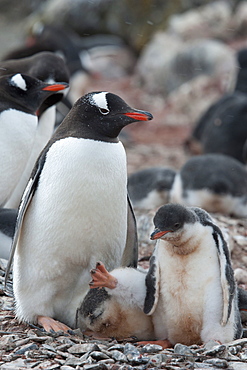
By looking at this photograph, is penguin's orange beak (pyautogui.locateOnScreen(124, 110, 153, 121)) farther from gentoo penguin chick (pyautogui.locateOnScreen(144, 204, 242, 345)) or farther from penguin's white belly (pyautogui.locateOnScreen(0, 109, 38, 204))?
penguin's white belly (pyautogui.locateOnScreen(0, 109, 38, 204))

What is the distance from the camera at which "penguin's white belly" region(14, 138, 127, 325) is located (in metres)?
3.62

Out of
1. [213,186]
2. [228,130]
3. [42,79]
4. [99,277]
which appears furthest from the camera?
[228,130]

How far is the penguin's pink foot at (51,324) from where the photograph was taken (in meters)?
3.63

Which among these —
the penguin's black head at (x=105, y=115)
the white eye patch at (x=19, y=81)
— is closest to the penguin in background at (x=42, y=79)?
the white eye patch at (x=19, y=81)

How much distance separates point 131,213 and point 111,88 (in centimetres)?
1156

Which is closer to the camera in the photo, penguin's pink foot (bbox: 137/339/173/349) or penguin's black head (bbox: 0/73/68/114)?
penguin's pink foot (bbox: 137/339/173/349)

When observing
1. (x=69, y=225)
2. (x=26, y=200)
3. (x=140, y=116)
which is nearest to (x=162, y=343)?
(x=69, y=225)

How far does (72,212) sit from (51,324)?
612 mm

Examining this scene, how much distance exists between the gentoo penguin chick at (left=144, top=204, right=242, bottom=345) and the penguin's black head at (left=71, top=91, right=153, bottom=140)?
504 millimetres

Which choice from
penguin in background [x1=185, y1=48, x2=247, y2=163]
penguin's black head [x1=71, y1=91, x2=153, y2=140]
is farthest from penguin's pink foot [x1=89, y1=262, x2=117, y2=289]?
penguin in background [x1=185, y1=48, x2=247, y2=163]

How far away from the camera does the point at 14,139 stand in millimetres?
4723

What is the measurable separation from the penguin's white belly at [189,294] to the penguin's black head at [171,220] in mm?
205

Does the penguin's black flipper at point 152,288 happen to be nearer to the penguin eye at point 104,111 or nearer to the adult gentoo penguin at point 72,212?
the adult gentoo penguin at point 72,212

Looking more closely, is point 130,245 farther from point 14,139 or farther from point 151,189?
point 151,189
